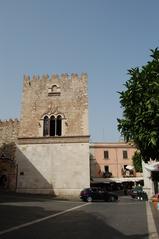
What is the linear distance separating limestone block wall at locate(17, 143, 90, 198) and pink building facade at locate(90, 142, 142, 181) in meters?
21.6

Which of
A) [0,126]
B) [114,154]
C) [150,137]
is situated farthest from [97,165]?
[150,137]

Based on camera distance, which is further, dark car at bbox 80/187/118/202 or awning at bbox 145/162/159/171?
awning at bbox 145/162/159/171

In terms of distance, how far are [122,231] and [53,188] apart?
1939 centimetres

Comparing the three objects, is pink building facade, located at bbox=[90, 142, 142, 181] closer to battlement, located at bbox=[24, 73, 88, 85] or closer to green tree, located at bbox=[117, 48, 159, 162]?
battlement, located at bbox=[24, 73, 88, 85]

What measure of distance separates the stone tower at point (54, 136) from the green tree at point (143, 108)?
16536mm

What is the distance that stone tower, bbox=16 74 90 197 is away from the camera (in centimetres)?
2802

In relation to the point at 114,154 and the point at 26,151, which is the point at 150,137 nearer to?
the point at 26,151

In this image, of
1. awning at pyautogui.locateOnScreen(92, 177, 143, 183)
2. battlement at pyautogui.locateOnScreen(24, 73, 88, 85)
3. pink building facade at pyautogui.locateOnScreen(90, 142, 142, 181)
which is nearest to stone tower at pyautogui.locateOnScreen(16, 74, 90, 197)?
battlement at pyautogui.locateOnScreen(24, 73, 88, 85)

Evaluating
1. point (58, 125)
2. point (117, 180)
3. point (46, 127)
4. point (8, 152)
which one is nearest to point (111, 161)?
point (117, 180)

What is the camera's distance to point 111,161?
164ft

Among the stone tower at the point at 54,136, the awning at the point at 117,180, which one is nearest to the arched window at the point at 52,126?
the stone tower at the point at 54,136

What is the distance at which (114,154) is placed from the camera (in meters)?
50.5

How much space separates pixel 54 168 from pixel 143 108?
19.0 meters

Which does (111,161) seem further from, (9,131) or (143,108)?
(143,108)
